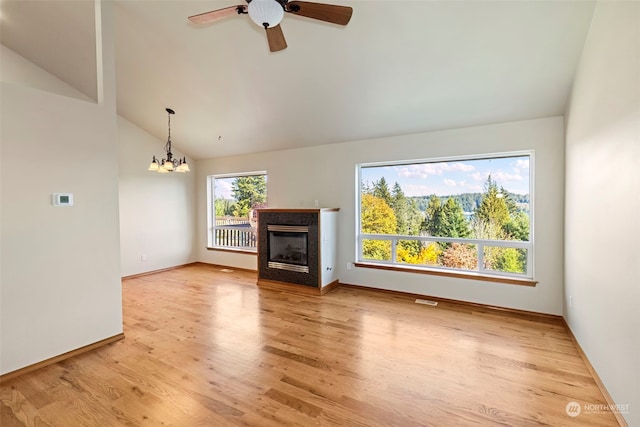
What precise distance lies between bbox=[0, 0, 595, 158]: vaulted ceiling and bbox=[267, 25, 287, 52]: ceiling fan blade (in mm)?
579

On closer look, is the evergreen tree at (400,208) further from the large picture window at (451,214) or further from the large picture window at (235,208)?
the large picture window at (235,208)

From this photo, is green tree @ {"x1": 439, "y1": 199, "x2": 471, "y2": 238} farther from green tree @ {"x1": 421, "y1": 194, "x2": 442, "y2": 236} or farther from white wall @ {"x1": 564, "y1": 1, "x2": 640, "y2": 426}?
white wall @ {"x1": 564, "y1": 1, "x2": 640, "y2": 426}

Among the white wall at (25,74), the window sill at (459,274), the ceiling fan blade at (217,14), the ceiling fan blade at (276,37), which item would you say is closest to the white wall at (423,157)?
the window sill at (459,274)

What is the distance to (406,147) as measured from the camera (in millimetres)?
4215

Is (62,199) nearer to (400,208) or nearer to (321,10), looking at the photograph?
(321,10)

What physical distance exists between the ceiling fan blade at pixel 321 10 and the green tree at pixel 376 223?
2950 millimetres

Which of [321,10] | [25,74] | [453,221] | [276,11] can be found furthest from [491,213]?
[25,74]

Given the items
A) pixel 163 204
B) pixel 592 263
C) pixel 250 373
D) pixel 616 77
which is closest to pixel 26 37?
pixel 163 204

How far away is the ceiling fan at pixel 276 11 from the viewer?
181 centimetres

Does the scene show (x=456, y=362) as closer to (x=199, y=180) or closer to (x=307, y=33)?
(x=307, y=33)

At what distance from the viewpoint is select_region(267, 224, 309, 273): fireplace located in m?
4.54

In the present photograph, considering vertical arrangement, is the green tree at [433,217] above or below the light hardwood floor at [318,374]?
above

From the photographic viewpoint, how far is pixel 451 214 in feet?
13.4

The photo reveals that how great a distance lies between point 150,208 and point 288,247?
3085 mm
